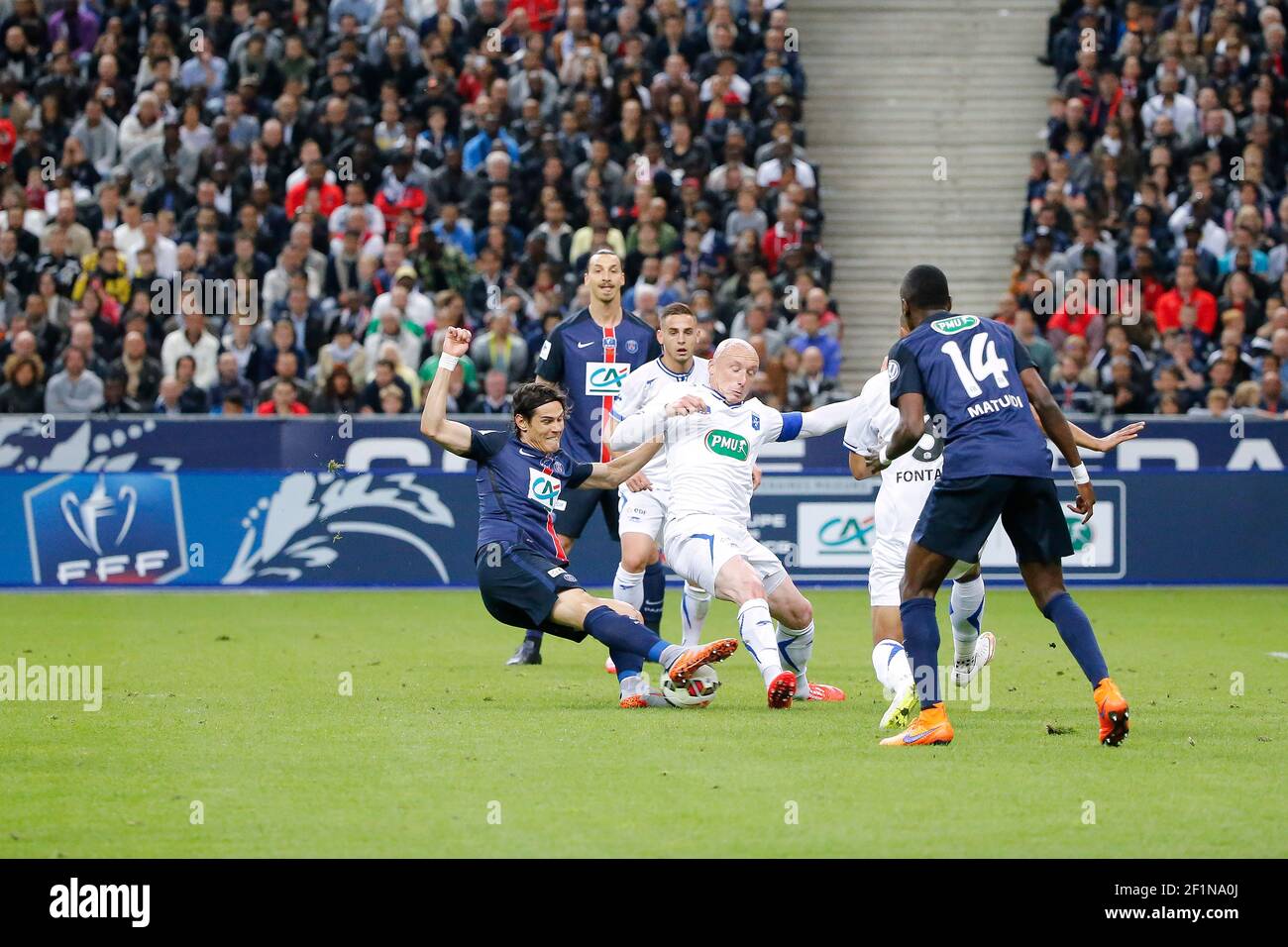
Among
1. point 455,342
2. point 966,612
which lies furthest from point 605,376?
point 966,612

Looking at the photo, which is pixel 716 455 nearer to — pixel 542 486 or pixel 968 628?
pixel 542 486

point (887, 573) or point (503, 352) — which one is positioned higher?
point (503, 352)

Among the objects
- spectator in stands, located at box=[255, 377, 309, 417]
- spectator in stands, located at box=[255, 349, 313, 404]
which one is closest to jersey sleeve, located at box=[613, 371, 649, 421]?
spectator in stands, located at box=[255, 377, 309, 417]

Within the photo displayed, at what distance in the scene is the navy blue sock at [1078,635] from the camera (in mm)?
9125

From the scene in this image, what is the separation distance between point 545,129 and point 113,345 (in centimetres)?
581

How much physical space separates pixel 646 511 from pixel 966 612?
2.37m

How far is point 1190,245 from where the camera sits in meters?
22.6

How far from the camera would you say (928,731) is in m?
9.03

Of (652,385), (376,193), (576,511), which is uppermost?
(376,193)

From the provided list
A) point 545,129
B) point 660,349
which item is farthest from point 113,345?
point 660,349

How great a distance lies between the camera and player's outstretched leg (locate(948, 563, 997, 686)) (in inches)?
429

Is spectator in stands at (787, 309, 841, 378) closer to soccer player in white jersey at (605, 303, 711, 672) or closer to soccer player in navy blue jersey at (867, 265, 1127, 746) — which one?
soccer player in white jersey at (605, 303, 711, 672)

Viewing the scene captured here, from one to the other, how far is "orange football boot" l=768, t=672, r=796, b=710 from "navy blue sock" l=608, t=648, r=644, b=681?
81 centimetres

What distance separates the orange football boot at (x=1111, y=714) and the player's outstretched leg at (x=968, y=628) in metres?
1.79
